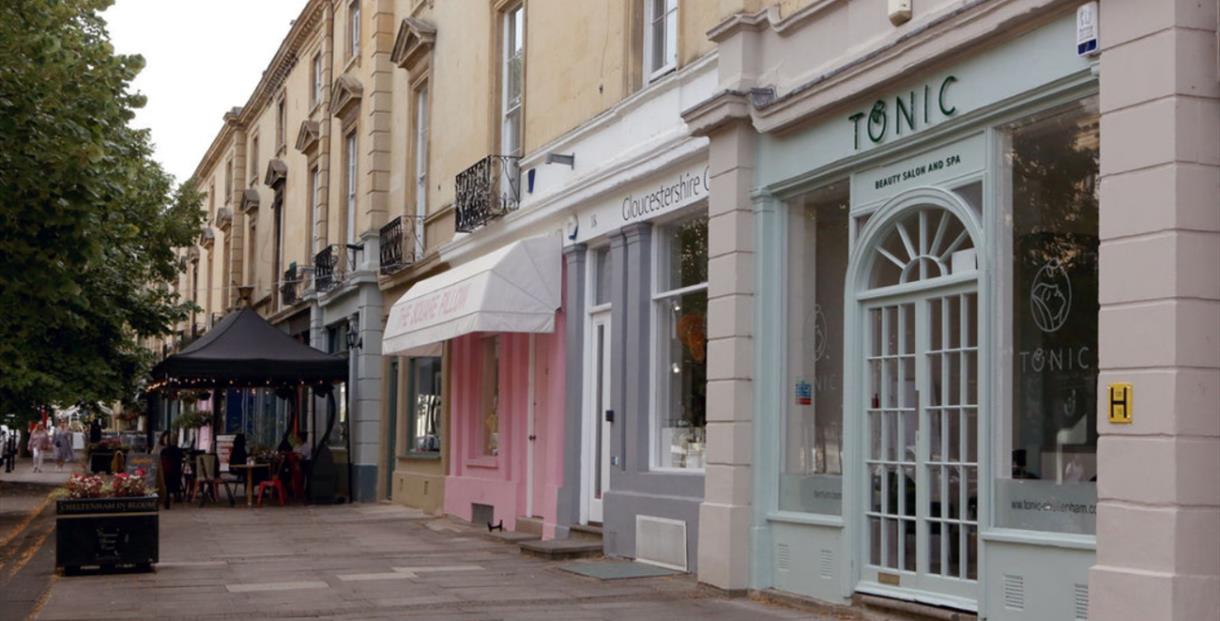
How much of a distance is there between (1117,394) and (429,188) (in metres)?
15.9

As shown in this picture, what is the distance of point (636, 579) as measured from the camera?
12.9 meters

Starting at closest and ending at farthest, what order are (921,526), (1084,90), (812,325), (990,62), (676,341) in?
1. (1084,90)
2. (990,62)
3. (921,526)
4. (812,325)
5. (676,341)

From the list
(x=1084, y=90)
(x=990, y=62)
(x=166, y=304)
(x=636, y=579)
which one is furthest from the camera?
(x=166, y=304)

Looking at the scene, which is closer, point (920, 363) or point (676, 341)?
point (920, 363)

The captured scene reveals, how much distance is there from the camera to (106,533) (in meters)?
13.5

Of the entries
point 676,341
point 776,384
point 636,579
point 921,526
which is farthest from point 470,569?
point 921,526

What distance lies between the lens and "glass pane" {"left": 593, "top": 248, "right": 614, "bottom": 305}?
1578 centimetres

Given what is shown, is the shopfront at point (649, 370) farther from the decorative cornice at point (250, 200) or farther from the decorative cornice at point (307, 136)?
the decorative cornice at point (250, 200)

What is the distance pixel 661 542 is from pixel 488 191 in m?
6.78

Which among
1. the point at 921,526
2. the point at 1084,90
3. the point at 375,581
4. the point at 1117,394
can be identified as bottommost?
the point at 375,581

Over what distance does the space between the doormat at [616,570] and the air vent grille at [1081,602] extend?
5248 mm

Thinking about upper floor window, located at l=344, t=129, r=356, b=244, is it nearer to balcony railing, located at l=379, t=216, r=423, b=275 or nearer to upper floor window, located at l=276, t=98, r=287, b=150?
balcony railing, located at l=379, t=216, r=423, b=275

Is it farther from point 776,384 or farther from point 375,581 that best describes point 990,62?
point 375,581

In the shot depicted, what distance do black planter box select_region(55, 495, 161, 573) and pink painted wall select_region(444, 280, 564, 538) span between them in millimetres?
4546
